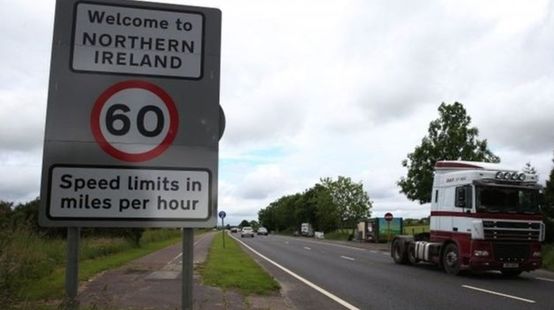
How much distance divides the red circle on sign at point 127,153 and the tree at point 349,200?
82.7 m

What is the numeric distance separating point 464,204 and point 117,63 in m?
16.3

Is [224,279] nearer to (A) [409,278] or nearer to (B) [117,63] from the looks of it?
(A) [409,278]

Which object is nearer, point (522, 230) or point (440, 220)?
point (522, 230)

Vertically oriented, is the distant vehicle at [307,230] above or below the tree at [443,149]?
below

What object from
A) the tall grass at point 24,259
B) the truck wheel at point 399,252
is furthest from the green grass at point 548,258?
the tall grass at point 24,259

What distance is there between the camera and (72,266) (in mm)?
3543

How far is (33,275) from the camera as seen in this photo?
14516 millimetres

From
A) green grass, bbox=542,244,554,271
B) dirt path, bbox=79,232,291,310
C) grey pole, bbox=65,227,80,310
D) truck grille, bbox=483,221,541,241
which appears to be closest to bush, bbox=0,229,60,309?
dirt path, bbox=79,232,291,310

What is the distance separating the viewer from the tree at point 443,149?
3481 centimetres

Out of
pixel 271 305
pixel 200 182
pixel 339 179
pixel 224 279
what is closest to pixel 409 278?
pixel 224 279

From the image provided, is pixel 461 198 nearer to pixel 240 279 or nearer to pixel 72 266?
pixel 240 279

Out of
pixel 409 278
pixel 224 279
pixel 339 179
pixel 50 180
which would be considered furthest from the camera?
pixel 339 179

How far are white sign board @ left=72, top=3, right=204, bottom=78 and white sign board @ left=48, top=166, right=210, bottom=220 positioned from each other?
645 mm

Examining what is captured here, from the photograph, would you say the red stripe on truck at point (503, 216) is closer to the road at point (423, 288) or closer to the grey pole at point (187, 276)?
the road at point (423, 288)
